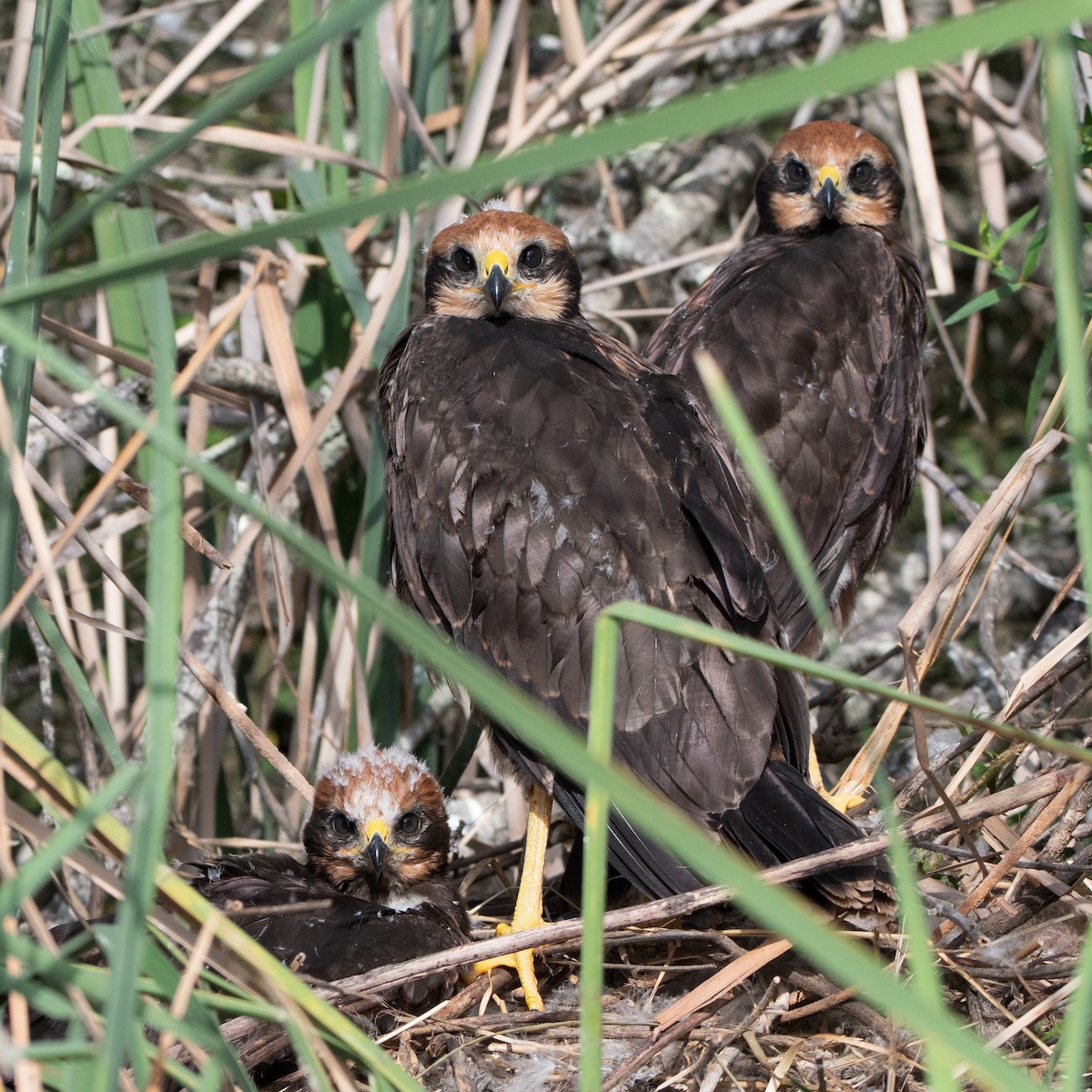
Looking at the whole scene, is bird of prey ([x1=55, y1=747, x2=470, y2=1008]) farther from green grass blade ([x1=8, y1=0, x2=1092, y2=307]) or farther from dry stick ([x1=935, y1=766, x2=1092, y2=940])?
green grass blade ([x1=8, y1=0, x2=1092, y2=307])

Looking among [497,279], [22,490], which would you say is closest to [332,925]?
[22,490]

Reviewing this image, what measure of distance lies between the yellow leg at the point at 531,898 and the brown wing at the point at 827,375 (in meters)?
0.85

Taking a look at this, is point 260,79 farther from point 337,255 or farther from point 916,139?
point 916,139

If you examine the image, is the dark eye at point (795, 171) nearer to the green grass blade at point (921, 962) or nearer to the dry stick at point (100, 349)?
the dry stick at point (100, 349)

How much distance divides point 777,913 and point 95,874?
1.02m

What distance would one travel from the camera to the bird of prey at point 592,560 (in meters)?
2.77

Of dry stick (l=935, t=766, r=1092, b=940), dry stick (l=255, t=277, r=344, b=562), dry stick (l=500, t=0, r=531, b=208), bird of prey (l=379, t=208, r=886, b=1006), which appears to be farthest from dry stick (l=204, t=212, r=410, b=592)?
dry stick (l=935, t=766, r=1092, b=940)

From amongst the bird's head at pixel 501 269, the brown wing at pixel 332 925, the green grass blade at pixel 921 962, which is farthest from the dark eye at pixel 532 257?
the green grass blade at pixel 921 962

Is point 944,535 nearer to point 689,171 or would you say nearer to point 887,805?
point 689,171

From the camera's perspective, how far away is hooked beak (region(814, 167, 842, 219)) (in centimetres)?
406

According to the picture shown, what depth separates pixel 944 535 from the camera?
15.5 ft

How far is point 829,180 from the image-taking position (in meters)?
4.06

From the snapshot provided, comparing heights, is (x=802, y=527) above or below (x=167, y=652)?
below

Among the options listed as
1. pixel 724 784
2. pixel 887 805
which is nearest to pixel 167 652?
pixel 887 805
